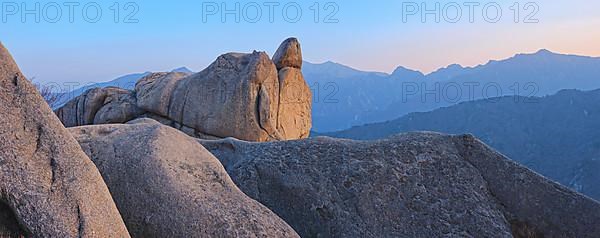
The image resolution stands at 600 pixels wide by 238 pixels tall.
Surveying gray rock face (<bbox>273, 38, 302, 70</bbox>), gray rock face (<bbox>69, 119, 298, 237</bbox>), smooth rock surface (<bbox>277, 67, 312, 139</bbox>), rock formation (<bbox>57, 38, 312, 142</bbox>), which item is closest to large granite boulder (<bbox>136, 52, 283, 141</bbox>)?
rock formation (<bbox>57, 38, 312, 142</bbox>)

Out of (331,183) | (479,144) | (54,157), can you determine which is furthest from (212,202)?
(479,144)

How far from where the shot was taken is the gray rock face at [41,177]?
571cm

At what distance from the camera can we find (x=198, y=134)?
25984mm

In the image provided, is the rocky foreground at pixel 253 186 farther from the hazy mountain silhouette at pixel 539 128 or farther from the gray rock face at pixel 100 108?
the hazy mountain silhouette at pixel 539 128

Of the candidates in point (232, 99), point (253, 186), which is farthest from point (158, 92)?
point (253, 186)

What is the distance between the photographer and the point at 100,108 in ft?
98.8

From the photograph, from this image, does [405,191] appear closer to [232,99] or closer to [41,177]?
[41,177]

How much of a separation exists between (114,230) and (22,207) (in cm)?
86

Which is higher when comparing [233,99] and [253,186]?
[233,99]

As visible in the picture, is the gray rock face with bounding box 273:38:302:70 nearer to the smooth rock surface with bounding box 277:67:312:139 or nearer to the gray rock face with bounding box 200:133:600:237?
the smooth rock surface with bounding box 277:67:312:139

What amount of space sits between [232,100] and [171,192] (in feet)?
59.8

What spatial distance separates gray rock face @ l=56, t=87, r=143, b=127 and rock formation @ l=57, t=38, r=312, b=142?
0.16 ft

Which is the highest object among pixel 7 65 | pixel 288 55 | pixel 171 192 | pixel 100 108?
pixel 288 55

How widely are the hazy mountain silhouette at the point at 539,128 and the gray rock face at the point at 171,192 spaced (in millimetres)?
74160
